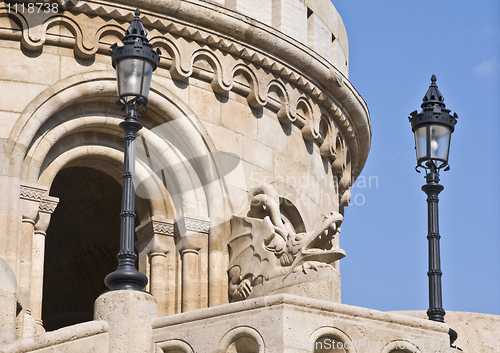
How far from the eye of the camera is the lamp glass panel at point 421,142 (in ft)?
40.2

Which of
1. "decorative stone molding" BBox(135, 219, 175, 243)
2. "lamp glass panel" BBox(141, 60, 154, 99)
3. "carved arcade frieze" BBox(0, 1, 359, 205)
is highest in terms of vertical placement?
"carved arcade frieze" BBox(0, 1, 359, 205)

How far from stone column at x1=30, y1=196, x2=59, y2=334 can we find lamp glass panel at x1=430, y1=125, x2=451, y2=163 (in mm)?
4519

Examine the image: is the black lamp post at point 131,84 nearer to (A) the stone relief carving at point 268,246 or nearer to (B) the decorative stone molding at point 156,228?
(A) the stone relief carving at point 268,246

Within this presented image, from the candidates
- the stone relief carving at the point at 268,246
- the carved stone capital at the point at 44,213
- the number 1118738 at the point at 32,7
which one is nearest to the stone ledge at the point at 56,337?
the stone relief carving at the point at 268,246

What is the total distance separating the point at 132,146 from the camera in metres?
9.86

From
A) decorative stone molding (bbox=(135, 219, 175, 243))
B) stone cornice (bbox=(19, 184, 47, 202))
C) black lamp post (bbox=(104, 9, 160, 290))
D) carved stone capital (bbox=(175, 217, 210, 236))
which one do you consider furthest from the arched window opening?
black lamp post (bbox=(104, 9, 160, 290))

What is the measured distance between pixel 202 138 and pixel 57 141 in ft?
6.14

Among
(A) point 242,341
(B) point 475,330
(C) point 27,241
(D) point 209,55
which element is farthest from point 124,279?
(B) point 475,330

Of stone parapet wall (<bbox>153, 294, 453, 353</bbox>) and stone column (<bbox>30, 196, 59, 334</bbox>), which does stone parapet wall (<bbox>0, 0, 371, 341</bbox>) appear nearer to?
stone column (<bbox>30, 196, 59, 334</bbox>)

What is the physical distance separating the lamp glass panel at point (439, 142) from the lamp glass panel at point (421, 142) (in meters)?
0.07

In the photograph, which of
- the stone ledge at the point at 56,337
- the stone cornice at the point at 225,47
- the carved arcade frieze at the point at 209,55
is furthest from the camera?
the stone cornice at the point at 225,47

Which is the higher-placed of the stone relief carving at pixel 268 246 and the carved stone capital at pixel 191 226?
the carved stone capital at pixel 191 226

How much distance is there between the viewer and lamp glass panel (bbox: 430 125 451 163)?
1225cm

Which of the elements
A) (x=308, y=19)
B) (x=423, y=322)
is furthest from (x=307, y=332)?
(x=308, y=19)
